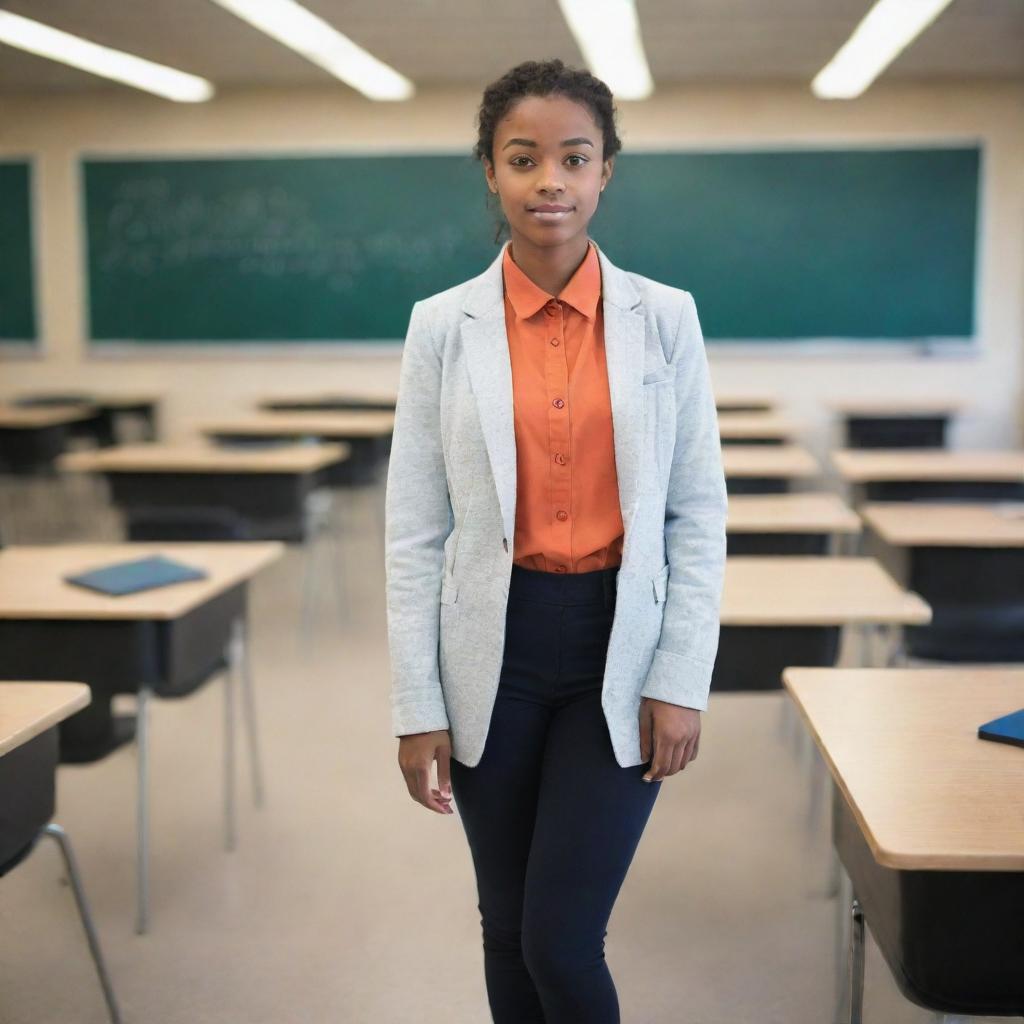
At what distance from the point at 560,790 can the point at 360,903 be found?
1473mm

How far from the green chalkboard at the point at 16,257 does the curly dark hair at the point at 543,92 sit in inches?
284

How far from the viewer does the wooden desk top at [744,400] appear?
7102 mm

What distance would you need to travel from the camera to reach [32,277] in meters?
7.92

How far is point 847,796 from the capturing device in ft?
4.69

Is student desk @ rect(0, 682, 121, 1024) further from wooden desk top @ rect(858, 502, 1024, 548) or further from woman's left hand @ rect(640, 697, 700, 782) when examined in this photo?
wooden desk top @ rect(858, 502, 1024, 548)

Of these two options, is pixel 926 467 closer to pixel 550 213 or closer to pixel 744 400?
pixel 744 400

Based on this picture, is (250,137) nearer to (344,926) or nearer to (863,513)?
(863,513)

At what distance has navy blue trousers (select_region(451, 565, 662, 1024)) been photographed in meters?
1.40

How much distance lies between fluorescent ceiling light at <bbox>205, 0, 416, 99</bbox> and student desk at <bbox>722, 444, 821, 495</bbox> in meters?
2.82

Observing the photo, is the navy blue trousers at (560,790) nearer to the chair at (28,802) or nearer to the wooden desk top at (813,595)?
the chair at (28,802)

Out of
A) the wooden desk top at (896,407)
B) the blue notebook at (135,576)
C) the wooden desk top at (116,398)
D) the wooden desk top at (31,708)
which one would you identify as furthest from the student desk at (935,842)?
the wooden desk top at (116,398)

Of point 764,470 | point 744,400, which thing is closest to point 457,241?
point 744,400

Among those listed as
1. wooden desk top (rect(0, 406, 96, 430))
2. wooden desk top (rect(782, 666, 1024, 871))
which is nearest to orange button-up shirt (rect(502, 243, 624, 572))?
wooden desk top (rect(782, 666, 1024, 871))

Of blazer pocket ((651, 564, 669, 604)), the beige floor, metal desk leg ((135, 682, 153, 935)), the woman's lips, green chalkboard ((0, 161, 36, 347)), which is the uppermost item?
green chalkboard ((0, 161, 36, 347))
